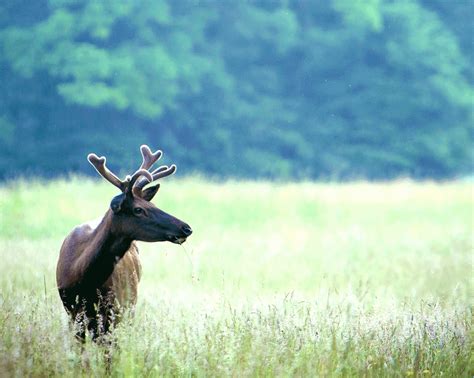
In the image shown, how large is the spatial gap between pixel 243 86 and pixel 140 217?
29.3 metres

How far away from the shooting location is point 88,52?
31578mm

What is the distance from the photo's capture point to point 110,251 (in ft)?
24.3

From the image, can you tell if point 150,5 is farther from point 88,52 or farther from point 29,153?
point 29,153

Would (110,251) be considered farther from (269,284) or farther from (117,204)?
(269,284)

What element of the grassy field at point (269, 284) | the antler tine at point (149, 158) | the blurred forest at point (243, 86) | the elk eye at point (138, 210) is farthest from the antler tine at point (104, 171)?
the blurred forest at point (243, 86)

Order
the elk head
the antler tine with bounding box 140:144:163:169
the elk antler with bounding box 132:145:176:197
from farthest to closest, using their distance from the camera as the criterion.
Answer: the antler tine with bounding box 140:144:163:169 → the elk antler with bounding box 132:145:176:197 → the elk head

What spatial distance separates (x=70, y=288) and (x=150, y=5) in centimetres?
2681

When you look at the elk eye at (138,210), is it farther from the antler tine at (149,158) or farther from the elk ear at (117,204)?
the antler tine at (149,158)

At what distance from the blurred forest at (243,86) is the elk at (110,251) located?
23929 mm

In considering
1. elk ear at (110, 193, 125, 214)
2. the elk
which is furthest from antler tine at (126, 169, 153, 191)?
elk ear at (110, 193, 125, 214)

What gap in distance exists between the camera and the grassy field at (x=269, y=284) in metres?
6.74

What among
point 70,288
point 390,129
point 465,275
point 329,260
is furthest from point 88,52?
point 70,288

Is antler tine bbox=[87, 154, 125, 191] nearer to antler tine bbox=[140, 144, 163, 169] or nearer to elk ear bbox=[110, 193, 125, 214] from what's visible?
elk ear bbox=[110, 193, 125, 214]

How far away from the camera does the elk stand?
7.12 meters
